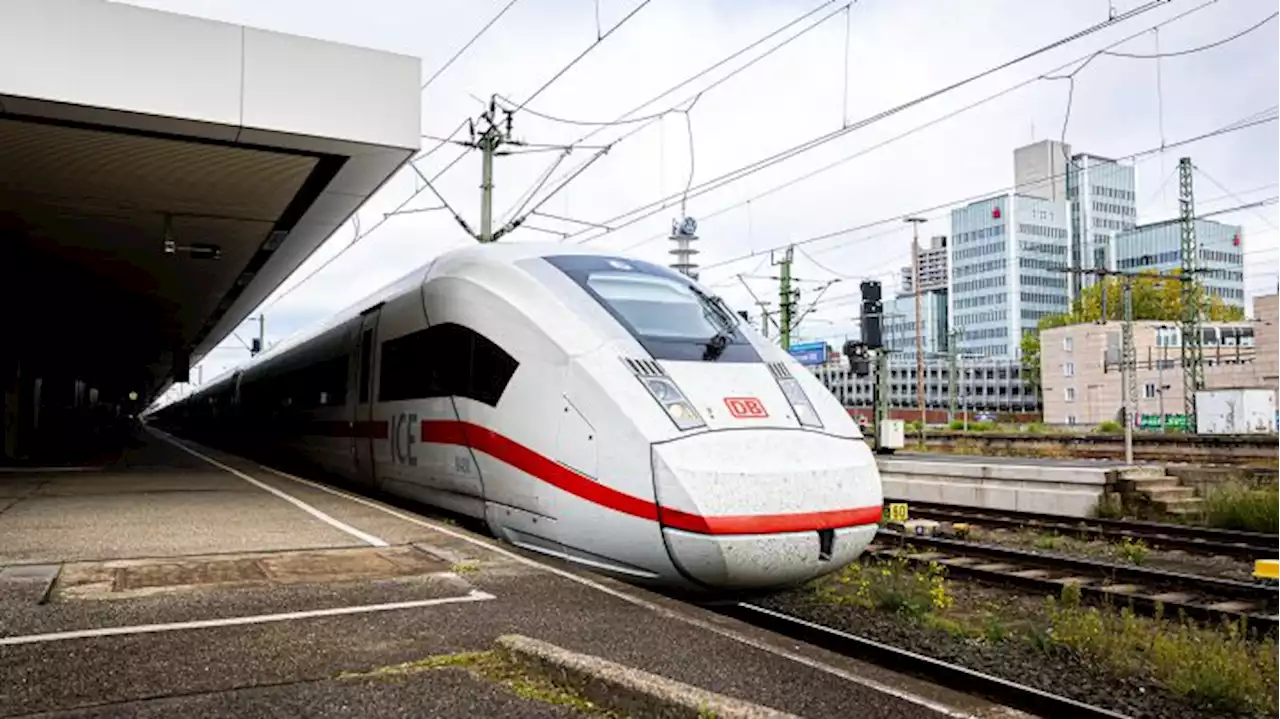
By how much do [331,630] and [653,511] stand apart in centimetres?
207

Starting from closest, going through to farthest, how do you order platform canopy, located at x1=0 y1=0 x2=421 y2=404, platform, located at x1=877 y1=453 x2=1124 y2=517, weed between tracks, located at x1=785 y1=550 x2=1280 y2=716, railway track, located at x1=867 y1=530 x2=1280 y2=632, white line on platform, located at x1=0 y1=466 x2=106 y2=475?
weed between tracks, located at x1=785 y1=550 x2=1280 y2=716 < railway track, located at x1=867 y1=530 x2=1280 y2=632 < platform canopy, located at x1=0 y1=0 x2=421 y2=404 < platform, located at x1=877 y1=453 x2=1124 y2=517 < white line on platform, located at x1=0 y1=466 x2=106 y2=475

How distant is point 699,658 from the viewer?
4.76 meters

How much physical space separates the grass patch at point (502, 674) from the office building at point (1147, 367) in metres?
49.8

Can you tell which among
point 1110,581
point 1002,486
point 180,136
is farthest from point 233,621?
point 1002,486

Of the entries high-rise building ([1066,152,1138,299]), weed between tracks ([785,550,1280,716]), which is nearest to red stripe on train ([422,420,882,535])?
weed between tracks ([785,550,1280,716])

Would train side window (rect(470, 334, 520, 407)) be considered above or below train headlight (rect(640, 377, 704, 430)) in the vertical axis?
above

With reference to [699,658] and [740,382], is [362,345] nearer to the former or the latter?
[740,382]

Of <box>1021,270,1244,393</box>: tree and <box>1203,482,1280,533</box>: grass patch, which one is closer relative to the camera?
<box>1203,482,1280,533</box>: grass patch

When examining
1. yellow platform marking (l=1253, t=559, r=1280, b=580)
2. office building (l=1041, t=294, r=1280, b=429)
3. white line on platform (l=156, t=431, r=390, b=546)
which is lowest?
yellow platform marking (l=1253, t=559, r=1280, b=580)

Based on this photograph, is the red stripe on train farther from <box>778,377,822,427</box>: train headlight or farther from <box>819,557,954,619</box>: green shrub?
<box>819,557,954,619</box>: green shrub

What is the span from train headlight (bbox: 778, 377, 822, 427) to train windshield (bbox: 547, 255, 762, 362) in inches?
13.9

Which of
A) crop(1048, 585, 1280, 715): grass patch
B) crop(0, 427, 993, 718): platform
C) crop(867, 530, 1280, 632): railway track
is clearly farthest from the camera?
crop(867, 530, 1280, 632): railway track

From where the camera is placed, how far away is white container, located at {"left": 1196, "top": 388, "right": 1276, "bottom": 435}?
36.7 metres

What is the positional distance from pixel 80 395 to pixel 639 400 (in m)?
62.3
